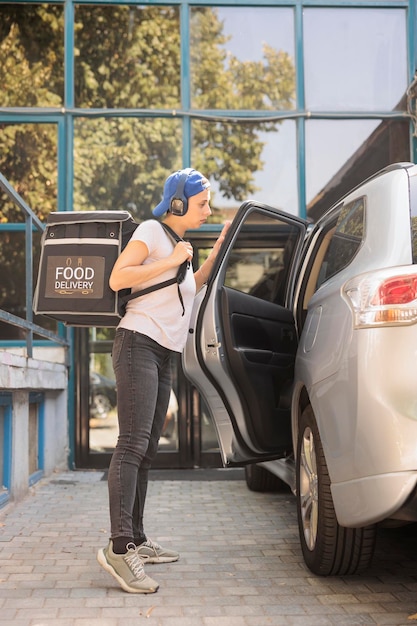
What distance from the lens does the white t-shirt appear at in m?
3.66

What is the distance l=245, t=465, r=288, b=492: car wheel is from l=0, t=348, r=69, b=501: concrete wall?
185 centimetres

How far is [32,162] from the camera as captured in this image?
26.2 ft

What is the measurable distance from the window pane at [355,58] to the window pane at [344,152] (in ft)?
0.71

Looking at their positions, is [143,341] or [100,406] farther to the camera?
[100,406]

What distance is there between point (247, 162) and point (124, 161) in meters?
1.29

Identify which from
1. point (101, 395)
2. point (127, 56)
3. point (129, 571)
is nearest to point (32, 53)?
point (127, 56)

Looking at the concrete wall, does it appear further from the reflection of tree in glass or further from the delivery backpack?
the reflection of tree in glass

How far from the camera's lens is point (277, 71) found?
8250mm

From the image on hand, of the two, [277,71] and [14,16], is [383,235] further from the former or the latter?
[14,16]

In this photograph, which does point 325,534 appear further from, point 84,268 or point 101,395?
point 101,395

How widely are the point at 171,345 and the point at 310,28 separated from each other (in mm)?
5804

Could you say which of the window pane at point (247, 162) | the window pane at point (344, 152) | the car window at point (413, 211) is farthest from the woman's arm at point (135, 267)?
the window pane at point (344, 152)

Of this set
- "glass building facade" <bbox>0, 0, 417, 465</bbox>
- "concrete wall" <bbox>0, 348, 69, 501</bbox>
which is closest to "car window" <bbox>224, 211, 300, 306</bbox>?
"glass building facade" <bbox>0, 0, 417, 465</bbox>

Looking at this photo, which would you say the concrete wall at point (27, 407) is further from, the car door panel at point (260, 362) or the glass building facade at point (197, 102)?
the car door panel at point (260, 362)
